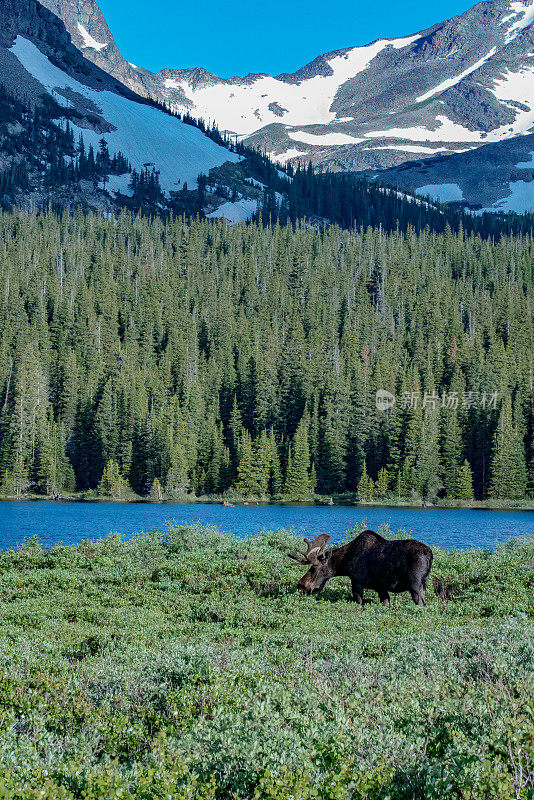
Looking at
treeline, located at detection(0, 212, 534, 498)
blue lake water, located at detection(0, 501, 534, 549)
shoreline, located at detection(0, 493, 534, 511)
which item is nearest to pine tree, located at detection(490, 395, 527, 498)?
treeline, located at detection(0, 212, 534, 498)

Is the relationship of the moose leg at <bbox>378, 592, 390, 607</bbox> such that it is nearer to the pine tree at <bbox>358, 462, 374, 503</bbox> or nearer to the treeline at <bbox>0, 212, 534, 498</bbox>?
the pine tree at <bbox>358, 462, 374, 503</bbox>

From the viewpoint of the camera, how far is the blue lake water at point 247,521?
43219mm

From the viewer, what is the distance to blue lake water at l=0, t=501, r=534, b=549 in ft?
142

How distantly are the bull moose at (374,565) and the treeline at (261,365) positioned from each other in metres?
61.5

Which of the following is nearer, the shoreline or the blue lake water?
the blue lake water

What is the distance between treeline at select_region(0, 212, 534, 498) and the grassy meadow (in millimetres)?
63431

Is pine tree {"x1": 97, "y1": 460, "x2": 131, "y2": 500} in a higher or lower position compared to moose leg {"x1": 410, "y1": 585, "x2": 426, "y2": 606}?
higher

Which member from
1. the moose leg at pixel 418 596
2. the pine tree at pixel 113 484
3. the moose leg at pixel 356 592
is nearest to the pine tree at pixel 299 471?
the pine tree at pixel 113 484

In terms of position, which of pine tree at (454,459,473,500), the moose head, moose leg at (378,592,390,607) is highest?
pine tree at (454,459,473,500)

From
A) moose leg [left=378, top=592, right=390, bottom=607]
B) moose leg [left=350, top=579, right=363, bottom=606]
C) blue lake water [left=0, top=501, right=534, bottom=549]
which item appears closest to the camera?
moose leg [left=378, top=592, right=390, bottom=607]

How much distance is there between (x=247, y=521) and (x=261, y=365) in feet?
154

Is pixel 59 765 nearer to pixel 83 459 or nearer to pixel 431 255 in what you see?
pixel 83 459

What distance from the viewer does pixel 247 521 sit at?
54.5 metres

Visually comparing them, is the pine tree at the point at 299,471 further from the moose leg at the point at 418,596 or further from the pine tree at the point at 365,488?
the moose leg at the point at 418,596
